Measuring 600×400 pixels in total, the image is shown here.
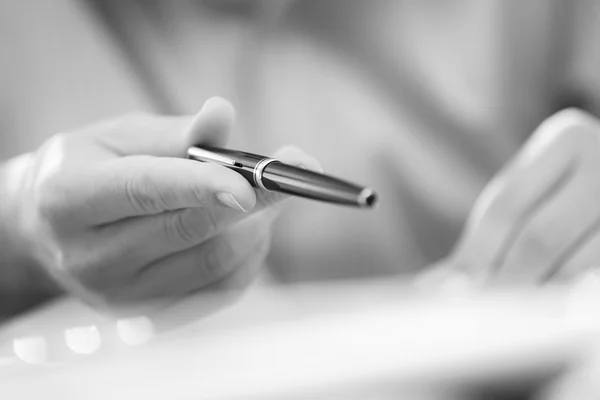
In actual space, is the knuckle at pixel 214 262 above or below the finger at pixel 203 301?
above

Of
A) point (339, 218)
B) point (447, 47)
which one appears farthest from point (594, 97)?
point (339, 218)

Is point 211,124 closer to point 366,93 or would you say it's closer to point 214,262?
point 214,262

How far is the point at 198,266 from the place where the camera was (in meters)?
0.25

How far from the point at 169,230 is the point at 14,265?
0.14m

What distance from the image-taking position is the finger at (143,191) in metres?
0.19

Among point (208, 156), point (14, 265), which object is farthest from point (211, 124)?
point (14, 265)

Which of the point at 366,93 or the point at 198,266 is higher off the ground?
the point at 366,93

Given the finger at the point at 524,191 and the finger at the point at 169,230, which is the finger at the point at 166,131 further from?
the finger at the point at 524,191

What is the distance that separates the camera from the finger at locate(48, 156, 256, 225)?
0.19m

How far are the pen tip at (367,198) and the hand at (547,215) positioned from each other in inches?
7.9

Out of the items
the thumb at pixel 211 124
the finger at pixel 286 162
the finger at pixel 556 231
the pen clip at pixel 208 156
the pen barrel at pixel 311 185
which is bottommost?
the pen barrel at pixel 311 185

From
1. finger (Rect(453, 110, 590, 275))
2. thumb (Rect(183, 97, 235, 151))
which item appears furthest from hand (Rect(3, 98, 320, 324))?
finger (Rect(453, 110, 590, 275))

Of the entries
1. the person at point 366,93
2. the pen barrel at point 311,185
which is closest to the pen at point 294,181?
the pen barrel at point 311,185

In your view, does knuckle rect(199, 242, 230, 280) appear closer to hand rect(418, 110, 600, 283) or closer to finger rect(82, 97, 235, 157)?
finger rect(82, 97, 235, 157)
